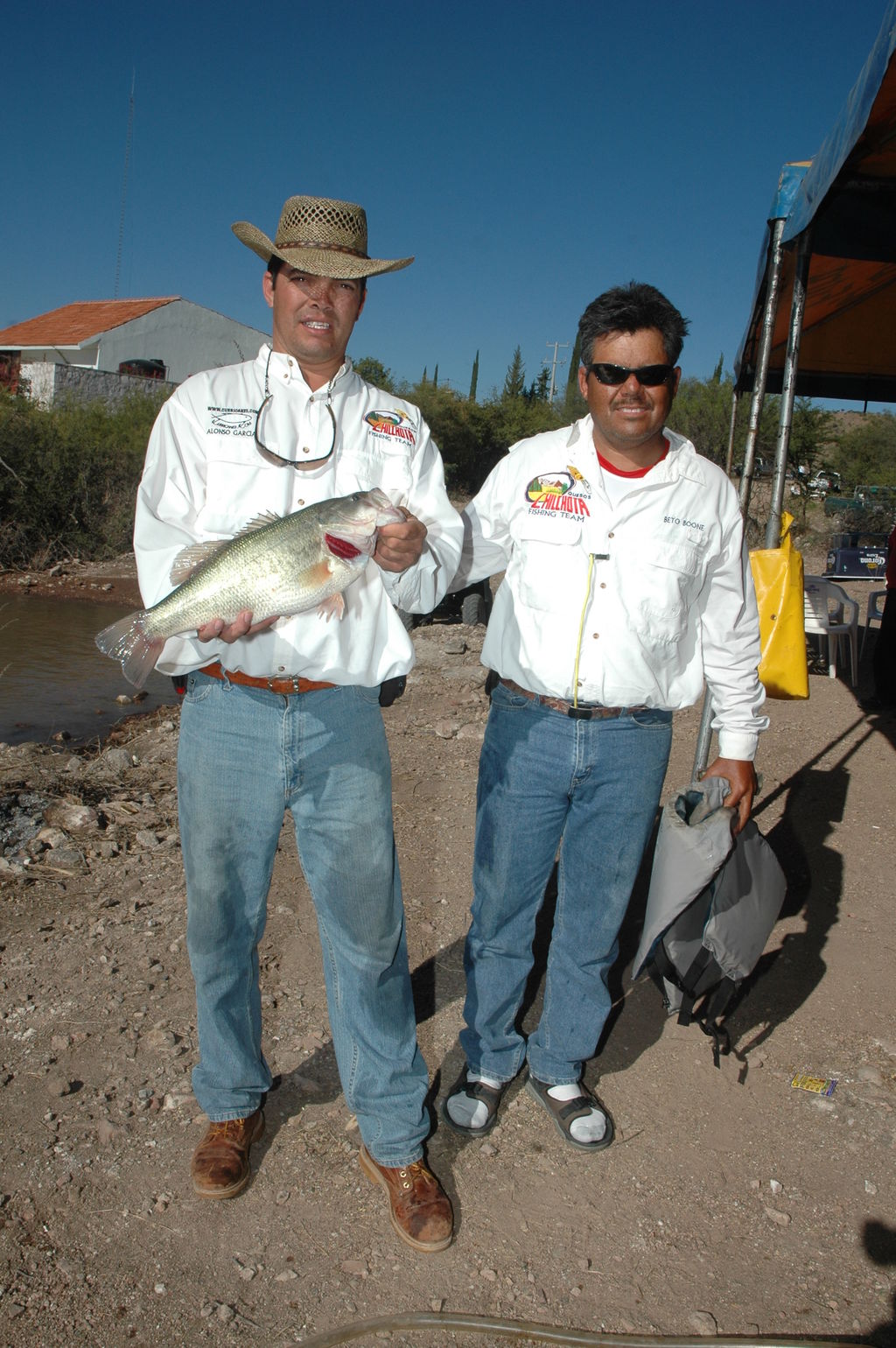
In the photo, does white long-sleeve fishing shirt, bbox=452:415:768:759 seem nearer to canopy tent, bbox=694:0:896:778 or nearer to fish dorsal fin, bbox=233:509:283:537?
fish dorsal fin, bbox=233:509:283:537

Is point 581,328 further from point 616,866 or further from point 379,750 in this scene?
point 616,866

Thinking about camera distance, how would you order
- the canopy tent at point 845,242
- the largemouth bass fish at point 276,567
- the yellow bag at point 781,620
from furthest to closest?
the yellow bag at point 781,620 < the canopy tent at point 845,242 < the largemouth bass fish at point 276,567

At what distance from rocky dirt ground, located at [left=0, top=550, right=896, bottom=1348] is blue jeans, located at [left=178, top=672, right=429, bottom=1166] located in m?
0.34

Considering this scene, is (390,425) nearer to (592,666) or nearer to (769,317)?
(592,666)

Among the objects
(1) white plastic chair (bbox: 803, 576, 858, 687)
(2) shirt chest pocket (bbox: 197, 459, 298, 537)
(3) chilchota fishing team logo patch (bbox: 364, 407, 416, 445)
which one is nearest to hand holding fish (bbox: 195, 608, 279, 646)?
(2) shirt chest pocket (bbox: 197, 459, 298, 537)

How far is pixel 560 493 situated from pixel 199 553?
1.17 metres

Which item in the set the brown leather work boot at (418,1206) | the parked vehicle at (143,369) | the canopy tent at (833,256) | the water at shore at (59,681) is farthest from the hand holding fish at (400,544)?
the parked vehicle at (143,369)

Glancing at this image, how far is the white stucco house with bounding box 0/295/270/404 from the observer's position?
43.0 m

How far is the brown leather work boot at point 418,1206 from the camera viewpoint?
104 inches

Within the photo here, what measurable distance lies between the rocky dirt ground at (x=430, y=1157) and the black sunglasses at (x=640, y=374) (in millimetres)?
2506

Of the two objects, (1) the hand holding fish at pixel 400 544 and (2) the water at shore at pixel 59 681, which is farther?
(2) the water at shore at pixel 59 681

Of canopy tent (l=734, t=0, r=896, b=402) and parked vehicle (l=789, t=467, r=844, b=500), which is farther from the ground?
parked vehicle (l=789, t=467, r=844, b=500)

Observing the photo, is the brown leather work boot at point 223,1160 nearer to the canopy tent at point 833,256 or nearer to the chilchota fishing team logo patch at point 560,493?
the chilchota fishing team logo patch at point 560,493

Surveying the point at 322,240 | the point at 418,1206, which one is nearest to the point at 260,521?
the point at 322,240
